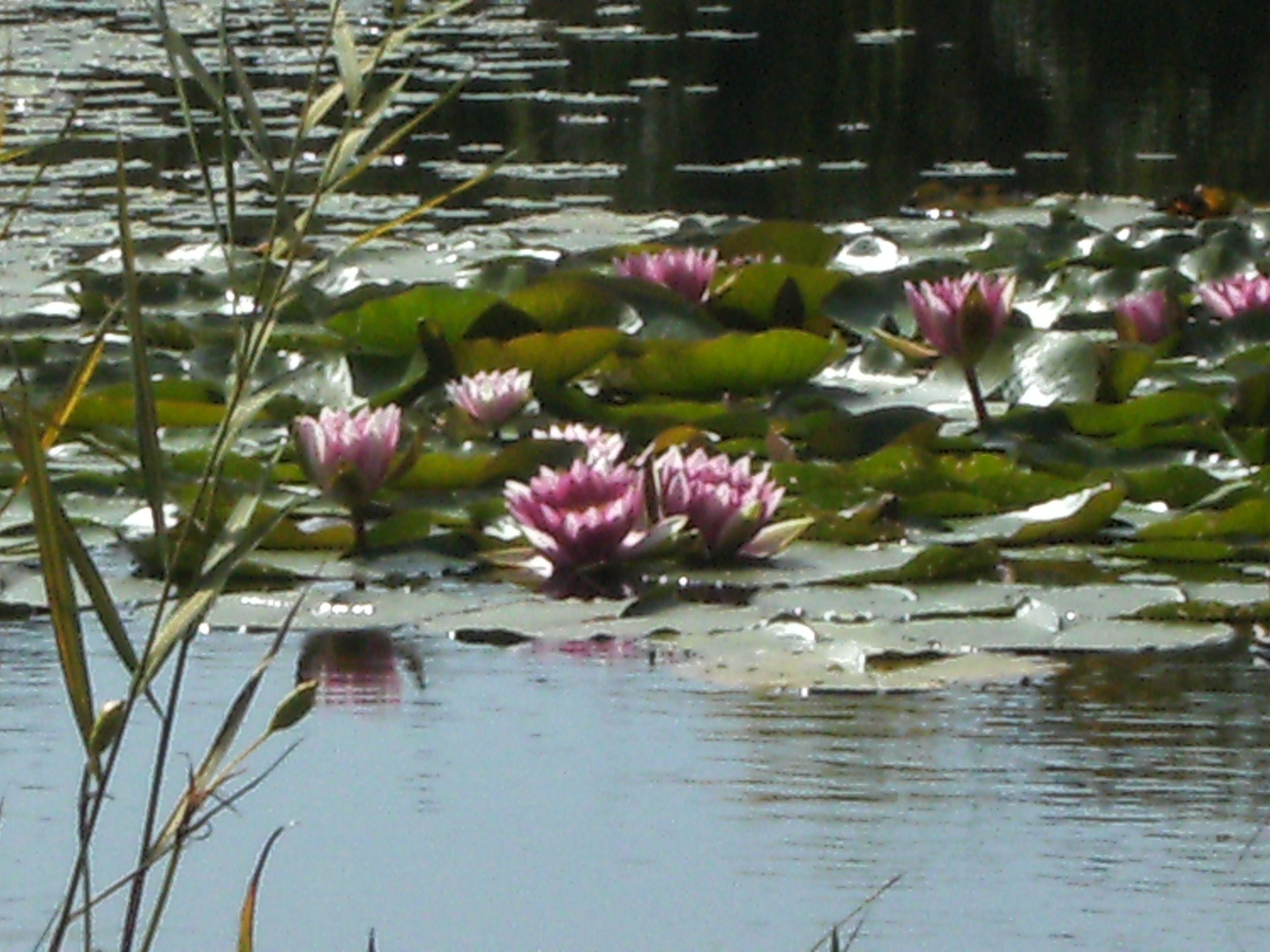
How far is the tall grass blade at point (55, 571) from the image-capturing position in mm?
892

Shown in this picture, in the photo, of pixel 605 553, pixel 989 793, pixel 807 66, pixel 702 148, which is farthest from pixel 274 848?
pixel 807 66

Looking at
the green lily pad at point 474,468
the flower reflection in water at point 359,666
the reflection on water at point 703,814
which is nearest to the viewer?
the reflection on water at point 703,814

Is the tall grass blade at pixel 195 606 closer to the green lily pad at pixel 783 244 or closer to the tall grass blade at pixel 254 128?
the tall grass blade at pixel 254 128

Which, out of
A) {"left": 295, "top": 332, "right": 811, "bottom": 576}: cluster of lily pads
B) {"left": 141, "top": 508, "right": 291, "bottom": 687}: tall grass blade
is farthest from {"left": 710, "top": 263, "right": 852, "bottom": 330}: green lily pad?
{"left": 141, "top": 508, "right": 291, "bottom": 687}: tall grass blade

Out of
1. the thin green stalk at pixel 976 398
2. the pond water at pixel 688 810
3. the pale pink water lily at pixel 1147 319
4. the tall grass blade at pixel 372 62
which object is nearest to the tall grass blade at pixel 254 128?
the tall grass blade at pixel 372 62

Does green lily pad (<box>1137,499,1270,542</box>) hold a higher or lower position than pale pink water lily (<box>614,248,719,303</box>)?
lower

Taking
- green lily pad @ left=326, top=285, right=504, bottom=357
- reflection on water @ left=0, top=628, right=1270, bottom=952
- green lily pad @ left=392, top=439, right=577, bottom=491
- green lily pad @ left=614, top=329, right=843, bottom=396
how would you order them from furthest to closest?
green lily pad @ left=326, top=285, right=504, bottom=357 < green lily pad @ left=614, top=329, right=843, bottom=396 < green lily pad @ left=392, top=439, right=577, bottom=491 < reflection on water @ left=0, top=628, right=1270, bottom=952

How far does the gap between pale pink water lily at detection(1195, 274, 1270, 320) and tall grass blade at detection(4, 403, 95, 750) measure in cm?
262

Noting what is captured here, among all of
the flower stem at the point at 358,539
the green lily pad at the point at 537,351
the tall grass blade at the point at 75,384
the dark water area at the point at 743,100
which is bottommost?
Result: the dark water area at the point at 743,100

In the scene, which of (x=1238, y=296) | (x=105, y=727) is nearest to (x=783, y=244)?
(x=1238, y=296)

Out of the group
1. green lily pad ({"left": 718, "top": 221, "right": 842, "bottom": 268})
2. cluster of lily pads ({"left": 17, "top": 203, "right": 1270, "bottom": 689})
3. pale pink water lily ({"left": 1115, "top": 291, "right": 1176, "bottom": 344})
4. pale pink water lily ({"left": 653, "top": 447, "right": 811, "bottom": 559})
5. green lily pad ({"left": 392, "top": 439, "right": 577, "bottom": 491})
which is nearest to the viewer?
cluster of lily pads ({"left": 17, "top": 203, "right": 1270, "bottom": 689})

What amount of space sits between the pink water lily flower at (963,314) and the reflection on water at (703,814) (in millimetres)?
883

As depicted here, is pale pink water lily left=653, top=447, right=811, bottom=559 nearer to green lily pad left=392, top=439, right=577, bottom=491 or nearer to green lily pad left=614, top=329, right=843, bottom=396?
green lily pad left=392, top=439, right=577, bottom=491

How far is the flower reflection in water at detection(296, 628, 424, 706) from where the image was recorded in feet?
6.51
